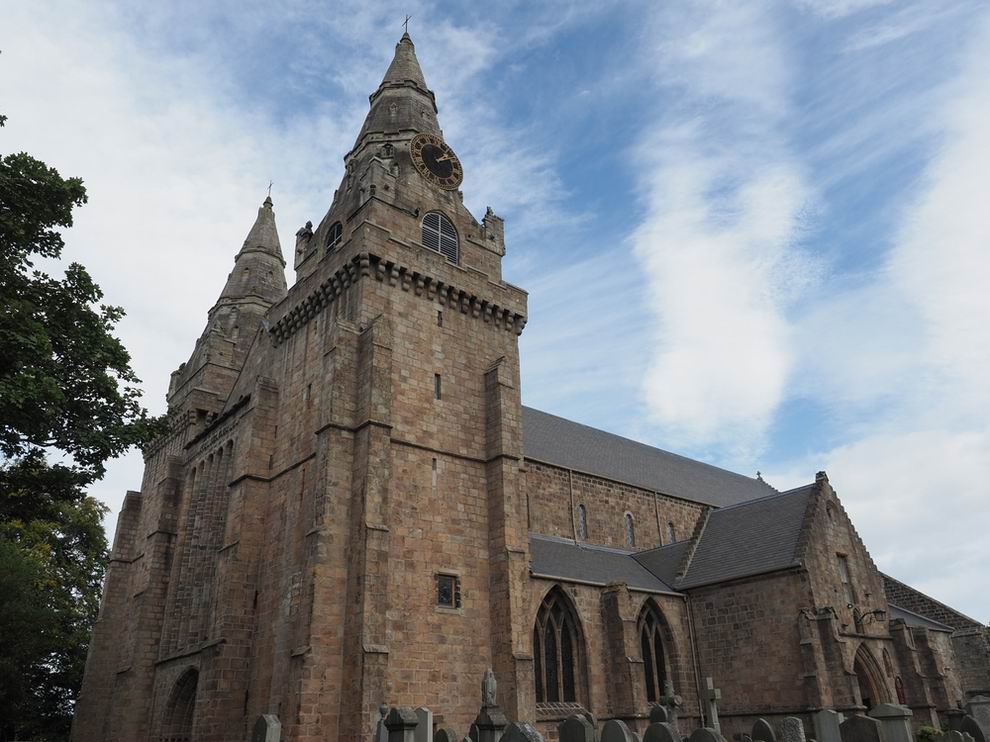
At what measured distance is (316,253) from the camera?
1139 inches

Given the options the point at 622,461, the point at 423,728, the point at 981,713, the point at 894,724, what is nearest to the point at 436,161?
the point at 622,461

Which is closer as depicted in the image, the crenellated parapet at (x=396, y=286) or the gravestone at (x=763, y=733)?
the gravestone at (x=763, y=733)

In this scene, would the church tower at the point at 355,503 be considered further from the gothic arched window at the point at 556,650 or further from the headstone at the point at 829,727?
the headstone at the point at 829,727

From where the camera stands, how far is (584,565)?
91.0ft

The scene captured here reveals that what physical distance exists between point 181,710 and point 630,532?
2008 centimetres

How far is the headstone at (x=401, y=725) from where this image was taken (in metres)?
11.4

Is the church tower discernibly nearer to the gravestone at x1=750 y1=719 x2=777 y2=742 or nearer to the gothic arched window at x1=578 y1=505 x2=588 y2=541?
the gothic arched window at x1=578 y1=505 x2=588 y2=541

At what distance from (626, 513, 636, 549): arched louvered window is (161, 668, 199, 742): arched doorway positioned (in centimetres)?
1907

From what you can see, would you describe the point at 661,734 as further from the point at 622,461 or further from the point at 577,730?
the point at 622,461

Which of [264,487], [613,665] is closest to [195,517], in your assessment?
[264,487]

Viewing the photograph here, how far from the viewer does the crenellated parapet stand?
80.5 ft

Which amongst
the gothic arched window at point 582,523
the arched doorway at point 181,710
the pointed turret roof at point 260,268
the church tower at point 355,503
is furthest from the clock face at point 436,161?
the arched doorway at point 181,710

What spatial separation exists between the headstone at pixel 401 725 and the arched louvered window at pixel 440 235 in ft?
59.7

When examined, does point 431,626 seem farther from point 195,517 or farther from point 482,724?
point 195,517
